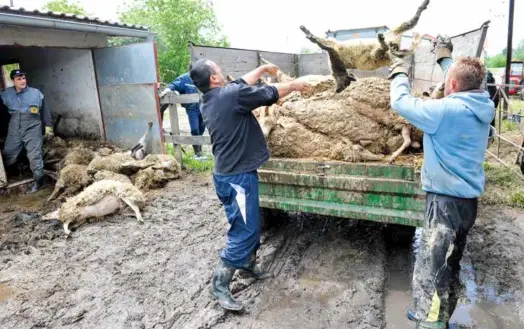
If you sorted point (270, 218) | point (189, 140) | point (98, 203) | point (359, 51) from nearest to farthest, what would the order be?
point (359, 51) → point (270, 218) → point (98, 203) → point (189, 140)

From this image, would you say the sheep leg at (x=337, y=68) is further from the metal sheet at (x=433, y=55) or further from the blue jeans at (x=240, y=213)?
the blue jeans at (x=240, y=213)

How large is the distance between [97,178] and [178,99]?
1933 mm

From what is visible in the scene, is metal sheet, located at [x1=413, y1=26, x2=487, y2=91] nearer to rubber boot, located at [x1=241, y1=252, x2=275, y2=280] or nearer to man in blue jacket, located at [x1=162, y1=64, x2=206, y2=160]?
rubber boot, located at [x1=241, y1=252, x2=275, y2=280]

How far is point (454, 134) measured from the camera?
2340 millimetres

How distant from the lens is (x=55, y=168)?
7488 millimetres

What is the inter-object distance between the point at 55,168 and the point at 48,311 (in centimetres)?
503

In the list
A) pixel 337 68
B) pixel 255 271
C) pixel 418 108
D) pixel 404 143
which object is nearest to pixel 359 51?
pixel 337 68

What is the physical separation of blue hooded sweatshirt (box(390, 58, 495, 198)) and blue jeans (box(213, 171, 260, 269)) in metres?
1.26

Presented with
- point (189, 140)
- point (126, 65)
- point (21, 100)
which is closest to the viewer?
point (21, 100)

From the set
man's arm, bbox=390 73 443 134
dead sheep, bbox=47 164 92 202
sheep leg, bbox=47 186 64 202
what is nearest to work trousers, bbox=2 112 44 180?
dead sheep, bbox=47 164 92 202

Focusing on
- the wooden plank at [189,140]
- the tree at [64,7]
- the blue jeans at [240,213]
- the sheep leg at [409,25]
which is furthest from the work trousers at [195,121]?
the tree at [64,7]

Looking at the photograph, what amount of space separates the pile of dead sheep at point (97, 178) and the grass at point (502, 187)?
4766mm

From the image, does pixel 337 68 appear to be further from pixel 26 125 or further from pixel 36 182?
pixel 36 182

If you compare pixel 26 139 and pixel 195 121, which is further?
pixel 195 121
